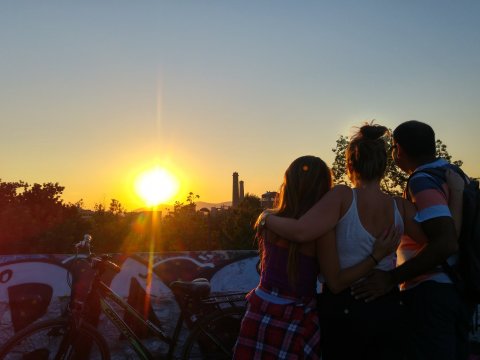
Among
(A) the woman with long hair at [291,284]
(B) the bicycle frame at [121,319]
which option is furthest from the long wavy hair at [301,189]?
(B) the bicycle frame at [121,319]

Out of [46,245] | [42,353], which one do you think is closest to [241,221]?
[46,245]

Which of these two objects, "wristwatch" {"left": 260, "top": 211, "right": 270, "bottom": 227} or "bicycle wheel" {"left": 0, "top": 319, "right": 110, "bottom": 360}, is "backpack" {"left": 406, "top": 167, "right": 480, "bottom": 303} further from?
"bicycle wheel" {"left": 0, "top": 319, "right": 110, "bottom": 360}

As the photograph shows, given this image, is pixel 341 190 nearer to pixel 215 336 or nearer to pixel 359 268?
pixel 359 268

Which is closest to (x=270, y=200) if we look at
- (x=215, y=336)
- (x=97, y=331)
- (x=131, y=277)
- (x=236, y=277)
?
(x=236, y=277)

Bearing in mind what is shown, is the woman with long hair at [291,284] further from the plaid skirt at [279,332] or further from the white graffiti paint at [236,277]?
the white graffiti paint at [236,277]

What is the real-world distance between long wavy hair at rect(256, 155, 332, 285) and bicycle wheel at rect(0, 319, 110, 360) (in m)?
→ 2.33

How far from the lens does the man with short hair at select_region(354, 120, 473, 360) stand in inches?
92.2

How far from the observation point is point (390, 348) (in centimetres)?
240

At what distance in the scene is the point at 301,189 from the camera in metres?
2.47

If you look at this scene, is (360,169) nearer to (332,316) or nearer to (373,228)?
(373,228)

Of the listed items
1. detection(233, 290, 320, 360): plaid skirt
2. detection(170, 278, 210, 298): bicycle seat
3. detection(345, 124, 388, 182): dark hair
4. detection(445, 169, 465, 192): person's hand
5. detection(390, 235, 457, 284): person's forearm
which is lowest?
detection(170, 278, 210, 298): bicycle seat

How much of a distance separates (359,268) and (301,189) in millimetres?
471

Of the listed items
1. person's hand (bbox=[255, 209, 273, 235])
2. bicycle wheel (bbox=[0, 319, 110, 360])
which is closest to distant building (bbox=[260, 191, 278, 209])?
person's hand (bbox=[255, 209, 273, 235])

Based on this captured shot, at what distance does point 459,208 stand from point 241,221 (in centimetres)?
1175
